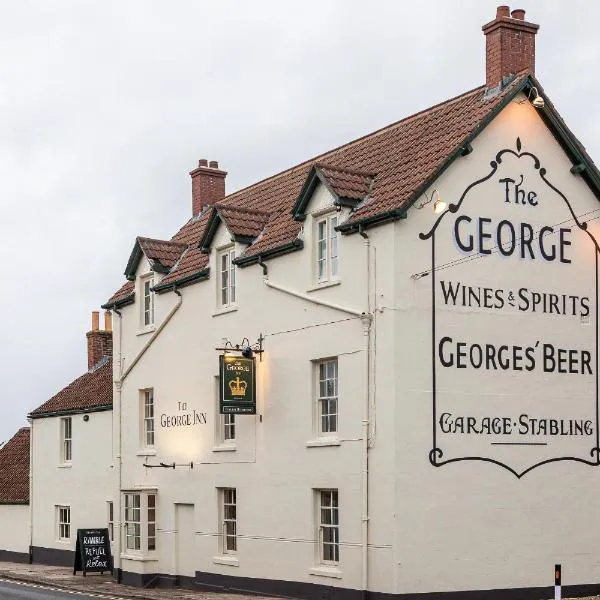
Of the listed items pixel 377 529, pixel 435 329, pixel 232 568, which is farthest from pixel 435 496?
pixel 232 568

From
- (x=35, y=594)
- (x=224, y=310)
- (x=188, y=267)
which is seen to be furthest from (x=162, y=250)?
(x=35, y=594)

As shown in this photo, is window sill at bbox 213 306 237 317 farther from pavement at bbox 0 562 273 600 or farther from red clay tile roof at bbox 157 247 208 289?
pavement at bbox 0 562 273 600

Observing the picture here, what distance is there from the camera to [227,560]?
30406 millimetres

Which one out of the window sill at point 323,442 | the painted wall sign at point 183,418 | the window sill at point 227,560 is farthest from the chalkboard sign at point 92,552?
the window sill at point 323,442

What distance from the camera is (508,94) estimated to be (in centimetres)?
2623

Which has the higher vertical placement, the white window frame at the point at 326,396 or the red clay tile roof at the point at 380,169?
the red clay tile roof at the point at 380,169

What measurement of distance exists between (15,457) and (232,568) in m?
19.6

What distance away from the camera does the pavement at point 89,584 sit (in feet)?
97.8

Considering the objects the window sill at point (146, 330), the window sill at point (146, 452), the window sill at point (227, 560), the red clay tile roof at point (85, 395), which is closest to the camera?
the window sill at point (227, 560)

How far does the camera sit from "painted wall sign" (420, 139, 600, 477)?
83.9 feet

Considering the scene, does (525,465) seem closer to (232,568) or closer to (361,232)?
(361,232)

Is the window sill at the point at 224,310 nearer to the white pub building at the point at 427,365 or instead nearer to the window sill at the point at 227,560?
the white pub building at the point at 427,365

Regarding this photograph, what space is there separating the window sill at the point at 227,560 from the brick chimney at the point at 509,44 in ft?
42.0

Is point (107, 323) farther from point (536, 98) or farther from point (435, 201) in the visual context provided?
point (536, 98)
